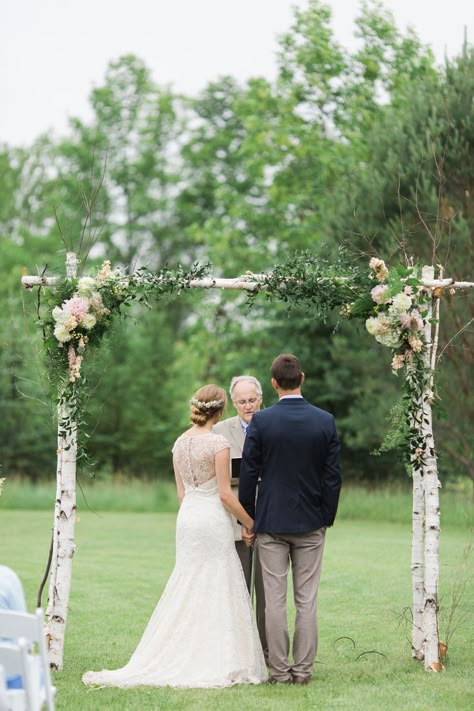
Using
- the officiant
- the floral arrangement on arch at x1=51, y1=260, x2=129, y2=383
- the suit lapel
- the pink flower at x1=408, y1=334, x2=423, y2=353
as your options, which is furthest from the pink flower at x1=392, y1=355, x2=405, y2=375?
the floral arrangement on arch at x1=51, y1=260, x2=129, y2=383

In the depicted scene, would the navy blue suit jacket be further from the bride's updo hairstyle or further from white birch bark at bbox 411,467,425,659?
white birch bark at bbox 411,467,425,659

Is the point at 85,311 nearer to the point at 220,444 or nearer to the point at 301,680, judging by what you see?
the point at 220,444

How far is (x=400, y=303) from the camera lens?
758cm

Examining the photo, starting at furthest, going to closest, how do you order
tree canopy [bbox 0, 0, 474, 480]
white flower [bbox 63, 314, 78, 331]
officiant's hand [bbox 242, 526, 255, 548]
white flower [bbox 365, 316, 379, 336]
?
tree canopy [bbox 0, 0, 474, 480]
white flower [bbox 365, 316, 379, 336]
white flower [bbox 63, 314, 78, 331]
officiant's hand [bbox 242, 526, 255, 548]

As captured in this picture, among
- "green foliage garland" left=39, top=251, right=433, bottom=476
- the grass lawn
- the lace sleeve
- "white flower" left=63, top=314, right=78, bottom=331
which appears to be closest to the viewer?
the grass lawn

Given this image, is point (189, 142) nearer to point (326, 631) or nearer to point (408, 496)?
point (408, 496)

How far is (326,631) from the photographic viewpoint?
9.60 meters

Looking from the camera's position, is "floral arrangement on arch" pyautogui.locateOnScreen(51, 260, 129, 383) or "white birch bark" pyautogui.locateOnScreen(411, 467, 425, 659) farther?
"white birch bark" pyautogui.locateOnScreen(411, 467, 425, 659)

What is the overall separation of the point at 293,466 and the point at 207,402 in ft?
2.28

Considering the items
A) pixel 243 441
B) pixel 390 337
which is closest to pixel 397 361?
pixel 390 337

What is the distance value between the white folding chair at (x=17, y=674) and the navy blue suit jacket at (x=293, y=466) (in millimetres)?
2748

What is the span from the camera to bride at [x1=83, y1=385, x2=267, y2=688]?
7062mm

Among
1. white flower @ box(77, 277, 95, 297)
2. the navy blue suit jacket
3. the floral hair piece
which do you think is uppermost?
white flower @ box(77, 277, 95, 297)

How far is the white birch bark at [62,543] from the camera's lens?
7438mm
